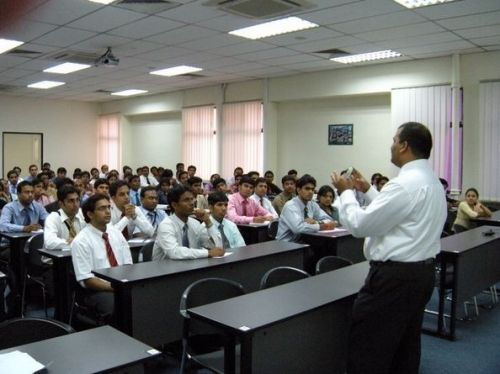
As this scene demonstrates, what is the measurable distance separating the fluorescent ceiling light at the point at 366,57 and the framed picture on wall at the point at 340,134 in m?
1.35

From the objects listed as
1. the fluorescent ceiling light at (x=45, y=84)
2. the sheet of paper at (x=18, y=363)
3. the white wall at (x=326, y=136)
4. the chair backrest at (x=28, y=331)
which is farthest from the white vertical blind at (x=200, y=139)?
the sheet of paper at (x=18, y=363)

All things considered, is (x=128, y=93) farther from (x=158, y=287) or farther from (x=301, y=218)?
(x=158, y=287)

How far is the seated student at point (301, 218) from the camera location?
5043 millimetres

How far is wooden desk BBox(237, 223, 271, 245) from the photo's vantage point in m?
5.66

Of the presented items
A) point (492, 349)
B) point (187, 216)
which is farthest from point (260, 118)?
point (492, 349)

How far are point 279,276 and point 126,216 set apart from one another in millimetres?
2315

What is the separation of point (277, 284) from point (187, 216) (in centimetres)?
118

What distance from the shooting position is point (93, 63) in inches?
309

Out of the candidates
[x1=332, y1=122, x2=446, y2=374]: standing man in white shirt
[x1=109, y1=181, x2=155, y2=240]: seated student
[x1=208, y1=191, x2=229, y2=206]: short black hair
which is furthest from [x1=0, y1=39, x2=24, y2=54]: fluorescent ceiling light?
[x1=332, y1=122, x2=446, y2=374]: standing man in white shirt

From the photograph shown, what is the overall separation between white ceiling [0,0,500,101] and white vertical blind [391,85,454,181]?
0.56m

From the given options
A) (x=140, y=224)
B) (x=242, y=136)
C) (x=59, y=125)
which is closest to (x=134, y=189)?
(x=140, y=224)

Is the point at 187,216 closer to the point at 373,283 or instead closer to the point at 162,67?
the point at 373,283

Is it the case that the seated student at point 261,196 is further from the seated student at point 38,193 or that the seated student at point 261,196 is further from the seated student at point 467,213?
the seated student at point 38,193

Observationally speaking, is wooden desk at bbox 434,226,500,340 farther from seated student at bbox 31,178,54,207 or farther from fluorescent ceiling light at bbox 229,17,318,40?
seated student at bbox 31,178,54,207
